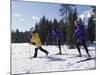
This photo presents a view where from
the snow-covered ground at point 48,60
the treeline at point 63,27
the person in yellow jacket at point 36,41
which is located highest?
the treeline at point 63,27

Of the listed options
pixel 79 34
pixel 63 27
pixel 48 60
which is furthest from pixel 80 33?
pixel 48 60

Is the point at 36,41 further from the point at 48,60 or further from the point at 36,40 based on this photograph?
Result: the point at 48,60

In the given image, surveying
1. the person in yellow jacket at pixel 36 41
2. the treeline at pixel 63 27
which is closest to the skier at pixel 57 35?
the treeline at pixel 63 27

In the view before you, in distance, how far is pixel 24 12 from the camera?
8.16 feet

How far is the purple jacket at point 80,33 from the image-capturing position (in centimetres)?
273

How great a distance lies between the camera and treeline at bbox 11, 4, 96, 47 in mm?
2494

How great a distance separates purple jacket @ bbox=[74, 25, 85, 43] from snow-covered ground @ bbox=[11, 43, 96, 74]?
0.47 feet

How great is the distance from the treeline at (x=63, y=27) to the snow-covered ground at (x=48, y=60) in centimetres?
8

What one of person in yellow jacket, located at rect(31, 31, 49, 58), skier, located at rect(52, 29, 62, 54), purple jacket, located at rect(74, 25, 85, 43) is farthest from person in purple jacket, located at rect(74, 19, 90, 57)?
person in yellow jacket, located at rect(31, 31, 49, 58)

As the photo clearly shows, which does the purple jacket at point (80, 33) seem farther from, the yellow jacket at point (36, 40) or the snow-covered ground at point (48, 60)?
the yellow jacket at point (36, 40)

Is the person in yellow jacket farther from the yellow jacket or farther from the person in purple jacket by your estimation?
the person in purple jacket

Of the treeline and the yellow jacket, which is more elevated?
the treeline

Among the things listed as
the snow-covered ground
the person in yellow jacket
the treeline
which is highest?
the treeline

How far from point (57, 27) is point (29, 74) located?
658mm
